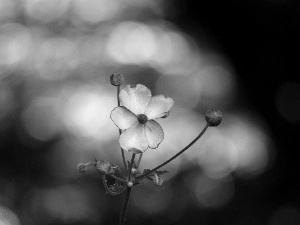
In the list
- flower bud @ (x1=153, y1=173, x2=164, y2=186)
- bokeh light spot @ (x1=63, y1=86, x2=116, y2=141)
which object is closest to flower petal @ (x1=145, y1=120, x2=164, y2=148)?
flower bud @ (x1=153, y1=173, x2=164, y2=186)

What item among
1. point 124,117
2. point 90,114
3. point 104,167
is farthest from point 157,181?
point 90,114

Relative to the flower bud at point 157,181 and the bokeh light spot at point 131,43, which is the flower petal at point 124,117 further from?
the bokeh light spot at point 131,43

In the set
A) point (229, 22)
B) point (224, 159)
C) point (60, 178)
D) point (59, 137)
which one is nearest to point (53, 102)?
point (59, 137)

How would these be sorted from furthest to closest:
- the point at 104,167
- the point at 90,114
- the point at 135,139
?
the point at 90,114 < the point at 135,139 < the point at 104,167

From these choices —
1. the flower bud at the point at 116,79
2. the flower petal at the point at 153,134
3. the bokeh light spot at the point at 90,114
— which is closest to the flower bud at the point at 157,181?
the flower petal at the point at 153,134

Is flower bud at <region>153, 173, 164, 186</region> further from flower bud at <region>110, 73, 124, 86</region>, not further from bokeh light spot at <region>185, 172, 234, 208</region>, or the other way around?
bokeh light spot at <region>185, 172, 234, 208</region>

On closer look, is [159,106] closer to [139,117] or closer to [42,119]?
[139,117]
